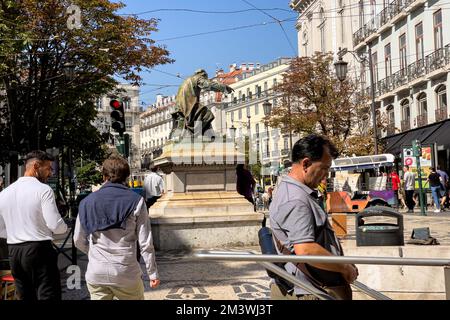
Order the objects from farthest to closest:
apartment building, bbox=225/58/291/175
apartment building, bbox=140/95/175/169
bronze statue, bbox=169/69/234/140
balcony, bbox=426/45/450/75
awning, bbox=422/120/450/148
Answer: apartment building, bbox=140/95/175/169
apartment building, bbox=225/58/291/175
balcony, bbox=426/45/450/75
awning, bbox=422/120/450/148
bronze statue, bbox=169/69/234/140

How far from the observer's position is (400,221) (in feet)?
24.8

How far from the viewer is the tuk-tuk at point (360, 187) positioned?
75.6 ft

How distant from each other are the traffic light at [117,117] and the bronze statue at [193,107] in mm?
1229

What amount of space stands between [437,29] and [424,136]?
5652 mm

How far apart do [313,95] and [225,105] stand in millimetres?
49762

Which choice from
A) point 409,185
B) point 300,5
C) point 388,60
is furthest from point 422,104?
point 300,5

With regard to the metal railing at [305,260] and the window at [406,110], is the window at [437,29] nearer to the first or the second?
the window at [406,110]

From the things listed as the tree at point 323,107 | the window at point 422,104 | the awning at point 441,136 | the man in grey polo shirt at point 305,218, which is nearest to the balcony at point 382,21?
the tree at point 323,107

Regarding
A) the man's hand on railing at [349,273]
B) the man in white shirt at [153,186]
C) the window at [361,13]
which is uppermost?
the window at [361,13]

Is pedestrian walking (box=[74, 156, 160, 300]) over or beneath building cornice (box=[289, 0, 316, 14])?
beneath

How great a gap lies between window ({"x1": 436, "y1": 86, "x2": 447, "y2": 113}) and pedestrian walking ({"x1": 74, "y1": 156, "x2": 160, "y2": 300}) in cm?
2867

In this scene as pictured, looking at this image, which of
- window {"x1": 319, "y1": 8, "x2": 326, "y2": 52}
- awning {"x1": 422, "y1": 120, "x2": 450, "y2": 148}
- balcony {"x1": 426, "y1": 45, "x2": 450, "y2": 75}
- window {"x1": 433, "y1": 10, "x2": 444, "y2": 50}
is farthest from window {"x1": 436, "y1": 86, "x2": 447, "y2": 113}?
window {"x1": 319, "y1": 8, "x2": 326, "y2": 52}

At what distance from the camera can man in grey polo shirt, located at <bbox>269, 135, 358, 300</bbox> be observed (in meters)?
3.15

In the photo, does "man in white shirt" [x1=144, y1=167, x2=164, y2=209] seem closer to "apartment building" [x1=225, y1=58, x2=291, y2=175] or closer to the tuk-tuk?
the tuk-tuk
